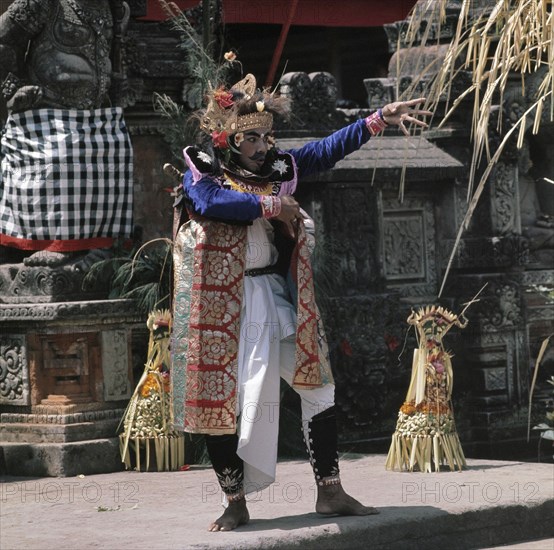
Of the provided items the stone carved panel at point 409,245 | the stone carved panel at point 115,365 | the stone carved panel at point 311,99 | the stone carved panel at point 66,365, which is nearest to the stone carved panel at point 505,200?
the stone carved panel at point 409,245

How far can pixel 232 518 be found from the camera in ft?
19.4

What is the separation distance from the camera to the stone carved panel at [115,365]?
7766 mm

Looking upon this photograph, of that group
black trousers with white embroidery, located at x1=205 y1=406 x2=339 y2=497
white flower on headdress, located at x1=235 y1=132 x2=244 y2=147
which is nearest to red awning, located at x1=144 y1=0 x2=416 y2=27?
white flower on headdress, located at x1=235 y1=132 x2=244 y2=147

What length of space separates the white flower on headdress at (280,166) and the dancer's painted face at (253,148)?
0.25 ft

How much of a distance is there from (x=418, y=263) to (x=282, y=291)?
10.7 feet

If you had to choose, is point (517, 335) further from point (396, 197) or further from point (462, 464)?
point (462, 464)

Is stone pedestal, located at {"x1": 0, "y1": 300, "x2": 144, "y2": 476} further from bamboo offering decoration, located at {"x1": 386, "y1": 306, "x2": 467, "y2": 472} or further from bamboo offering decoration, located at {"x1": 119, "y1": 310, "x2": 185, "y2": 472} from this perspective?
bamboo offering decoration, located at {"x1": 386, "y1": 306, "x2": 467, "y2": 472}

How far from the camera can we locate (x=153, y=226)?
8.53 metres

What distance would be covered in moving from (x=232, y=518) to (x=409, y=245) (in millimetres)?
3727

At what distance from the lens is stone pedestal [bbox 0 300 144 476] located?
7.58 meters

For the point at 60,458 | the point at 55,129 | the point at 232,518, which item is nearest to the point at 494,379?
the point at 60,458

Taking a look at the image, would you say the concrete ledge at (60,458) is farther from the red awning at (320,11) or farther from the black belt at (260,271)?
the red awning at (320,11)

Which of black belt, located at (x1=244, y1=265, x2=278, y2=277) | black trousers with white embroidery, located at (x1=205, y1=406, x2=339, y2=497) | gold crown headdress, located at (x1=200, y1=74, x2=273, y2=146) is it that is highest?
gold crown headdress, located at (x1=200, y1=74, x2=273, y2=146)

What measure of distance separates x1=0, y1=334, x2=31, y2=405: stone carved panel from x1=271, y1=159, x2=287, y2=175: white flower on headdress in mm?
2210
